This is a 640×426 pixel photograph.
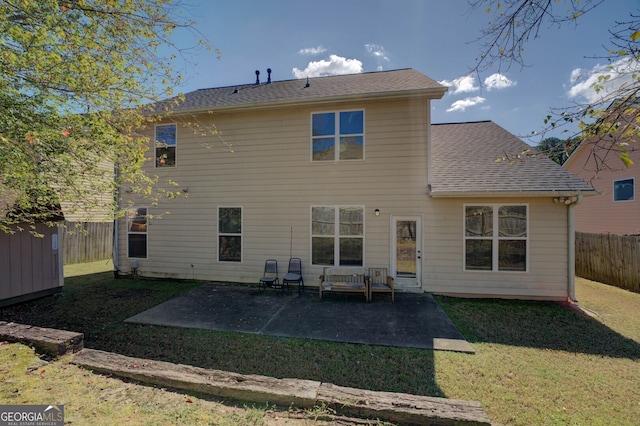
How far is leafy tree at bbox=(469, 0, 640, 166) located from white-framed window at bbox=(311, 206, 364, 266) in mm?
5024

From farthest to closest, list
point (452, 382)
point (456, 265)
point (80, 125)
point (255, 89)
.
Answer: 1. point (255, 89)
2. point (456, 265)
3. point (80, 125)
4. point (452, 382)

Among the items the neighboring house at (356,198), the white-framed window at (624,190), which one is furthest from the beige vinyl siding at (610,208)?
the neighboring house at (356,198)

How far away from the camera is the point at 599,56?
2.56 m

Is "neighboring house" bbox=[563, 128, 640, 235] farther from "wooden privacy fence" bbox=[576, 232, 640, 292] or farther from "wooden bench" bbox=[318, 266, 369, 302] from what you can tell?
"wooden bench" bbox=[318, 266, 369, 302]

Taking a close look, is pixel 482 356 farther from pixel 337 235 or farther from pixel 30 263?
pixel 30 263

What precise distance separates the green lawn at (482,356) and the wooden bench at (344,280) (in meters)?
2.01

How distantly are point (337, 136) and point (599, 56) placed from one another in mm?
5678

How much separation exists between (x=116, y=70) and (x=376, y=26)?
18.2 ft

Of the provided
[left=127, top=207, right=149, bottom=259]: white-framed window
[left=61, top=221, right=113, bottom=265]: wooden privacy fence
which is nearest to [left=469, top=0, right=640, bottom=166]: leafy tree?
[left=127, top=207, right=149, bottom=259]: white-framed window

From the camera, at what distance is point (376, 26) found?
650 centimetres

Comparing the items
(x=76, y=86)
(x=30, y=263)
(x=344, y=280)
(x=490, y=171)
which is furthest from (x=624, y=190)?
(x=30, y=263)

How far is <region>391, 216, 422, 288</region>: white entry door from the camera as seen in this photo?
741cm

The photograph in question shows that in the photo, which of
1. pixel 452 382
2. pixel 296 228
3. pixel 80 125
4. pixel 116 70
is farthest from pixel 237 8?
pixel 452 382

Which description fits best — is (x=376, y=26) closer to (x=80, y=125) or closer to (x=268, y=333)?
(x=80, y=125)
